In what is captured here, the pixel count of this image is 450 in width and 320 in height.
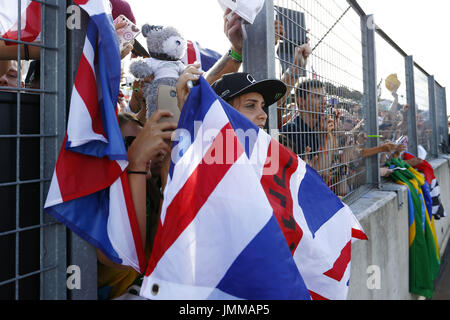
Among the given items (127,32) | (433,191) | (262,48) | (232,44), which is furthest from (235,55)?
(433,191)

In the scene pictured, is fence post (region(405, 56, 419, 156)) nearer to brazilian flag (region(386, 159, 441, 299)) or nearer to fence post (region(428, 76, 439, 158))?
brazilian flag (region(386, 159, 441, 299))

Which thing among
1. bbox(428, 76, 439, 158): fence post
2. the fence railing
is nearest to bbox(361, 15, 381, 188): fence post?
the fence railing

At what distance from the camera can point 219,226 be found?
1.19 m

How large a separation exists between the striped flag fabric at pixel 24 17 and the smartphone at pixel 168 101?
47 centimetres

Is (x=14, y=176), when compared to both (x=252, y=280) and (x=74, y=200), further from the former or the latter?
(x=252, y=280)

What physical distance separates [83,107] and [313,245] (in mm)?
1065

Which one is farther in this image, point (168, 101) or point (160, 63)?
point (160, 63)

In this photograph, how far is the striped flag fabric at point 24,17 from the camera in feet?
4.08

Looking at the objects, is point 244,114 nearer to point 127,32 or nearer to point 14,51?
point 127,32

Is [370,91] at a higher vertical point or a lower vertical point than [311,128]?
higher

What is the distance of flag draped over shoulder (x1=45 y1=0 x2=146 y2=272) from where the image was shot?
1.18 meters

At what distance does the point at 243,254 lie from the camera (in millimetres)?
1155

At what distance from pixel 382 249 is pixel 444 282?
3.07 m
